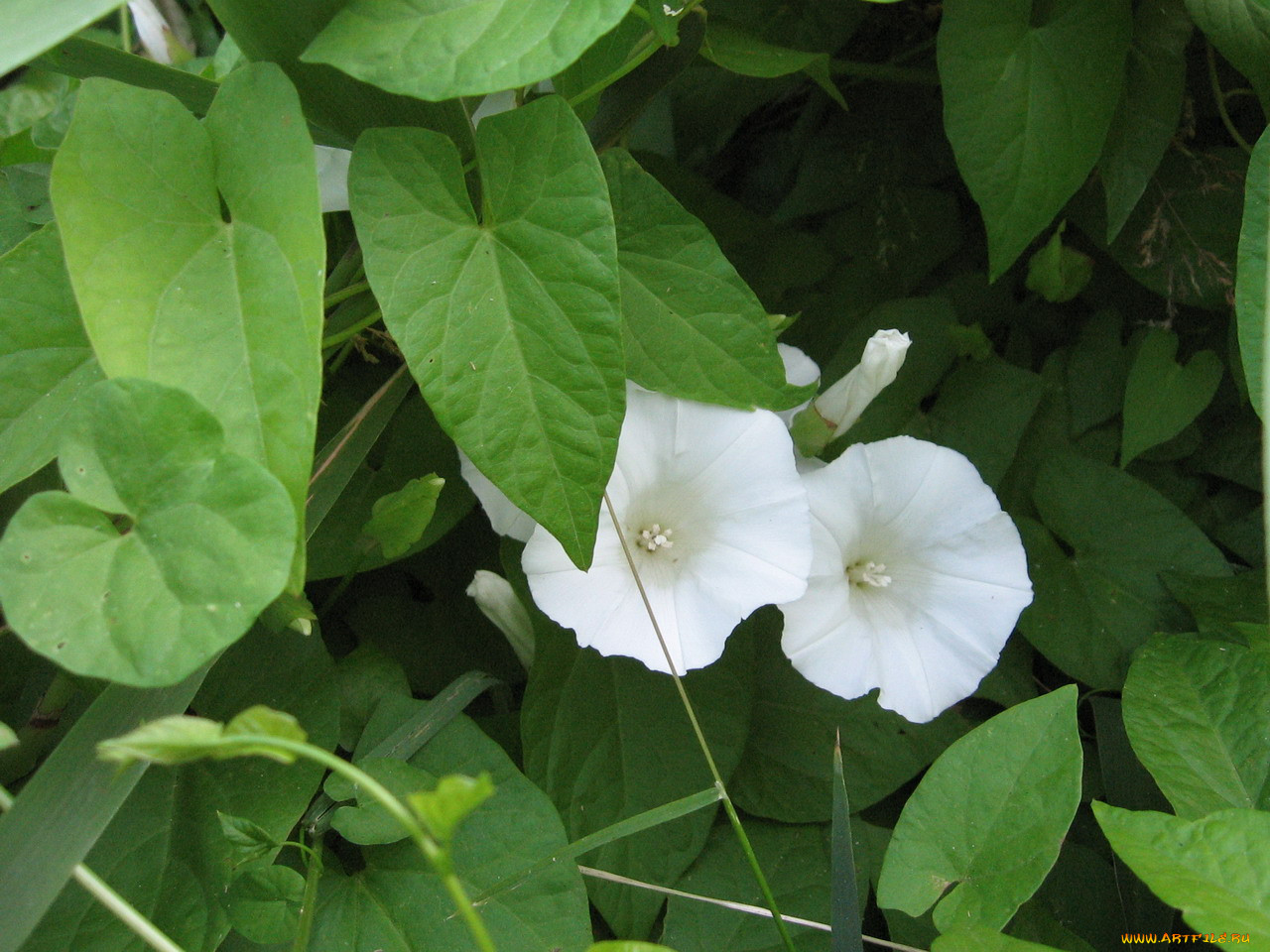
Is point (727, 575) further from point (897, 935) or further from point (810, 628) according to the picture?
point (897, 935)

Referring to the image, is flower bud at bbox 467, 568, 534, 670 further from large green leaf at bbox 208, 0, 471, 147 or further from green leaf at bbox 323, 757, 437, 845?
large green leaf at bbox 208, 0, 471, 147

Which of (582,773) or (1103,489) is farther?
(1103,489)

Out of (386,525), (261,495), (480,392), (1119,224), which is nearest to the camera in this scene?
(261,495)

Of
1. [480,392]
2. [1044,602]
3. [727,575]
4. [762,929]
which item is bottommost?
[762,929]

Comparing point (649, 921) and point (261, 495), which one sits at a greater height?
point (261, 495)

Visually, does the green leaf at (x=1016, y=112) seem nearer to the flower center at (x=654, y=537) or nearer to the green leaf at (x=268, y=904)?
the flower center at (x=654, y=537)

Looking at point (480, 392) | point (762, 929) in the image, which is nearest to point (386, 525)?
point (480, 392)

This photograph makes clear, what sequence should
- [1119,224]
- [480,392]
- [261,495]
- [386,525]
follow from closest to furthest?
[261,495]
[480,392]
[386,525]
[1119,224]

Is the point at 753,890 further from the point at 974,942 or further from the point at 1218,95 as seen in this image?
the point at 1218,95
